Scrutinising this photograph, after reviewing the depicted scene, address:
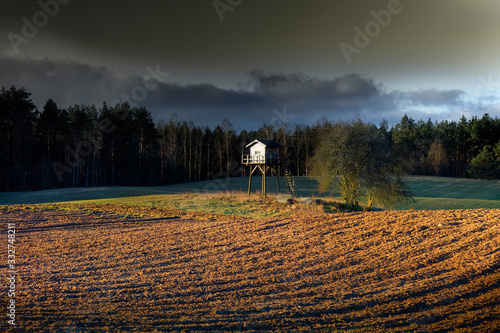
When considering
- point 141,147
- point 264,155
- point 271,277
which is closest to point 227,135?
point 141,147

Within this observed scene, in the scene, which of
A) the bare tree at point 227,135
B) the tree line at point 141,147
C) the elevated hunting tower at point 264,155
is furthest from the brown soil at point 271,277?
the bare tree at point 227,135

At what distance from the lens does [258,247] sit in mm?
14125

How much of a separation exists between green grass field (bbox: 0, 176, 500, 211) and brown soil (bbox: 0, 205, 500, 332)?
1006 cm

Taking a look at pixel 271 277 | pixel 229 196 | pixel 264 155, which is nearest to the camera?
pixel 271 277

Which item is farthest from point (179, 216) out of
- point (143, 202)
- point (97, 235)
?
point (143, 202)

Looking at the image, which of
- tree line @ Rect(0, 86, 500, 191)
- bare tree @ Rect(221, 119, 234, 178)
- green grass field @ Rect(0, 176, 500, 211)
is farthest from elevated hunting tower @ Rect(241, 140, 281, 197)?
bare tree @ Rect(221, 119, 234, 178)

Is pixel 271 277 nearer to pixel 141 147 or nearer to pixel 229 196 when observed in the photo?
pixel 229 196

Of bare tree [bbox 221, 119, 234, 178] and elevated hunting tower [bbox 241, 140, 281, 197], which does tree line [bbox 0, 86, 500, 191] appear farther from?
elevated hunting tower [bbox 241, 140, 281, 197]

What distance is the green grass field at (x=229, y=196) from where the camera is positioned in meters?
29.4

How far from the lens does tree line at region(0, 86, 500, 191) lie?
169 ft

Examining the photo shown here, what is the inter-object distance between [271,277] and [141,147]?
192 ft

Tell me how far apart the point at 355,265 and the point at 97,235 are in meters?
13.0

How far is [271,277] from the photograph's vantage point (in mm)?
10398

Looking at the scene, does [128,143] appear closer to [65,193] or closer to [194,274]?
[65,193]
